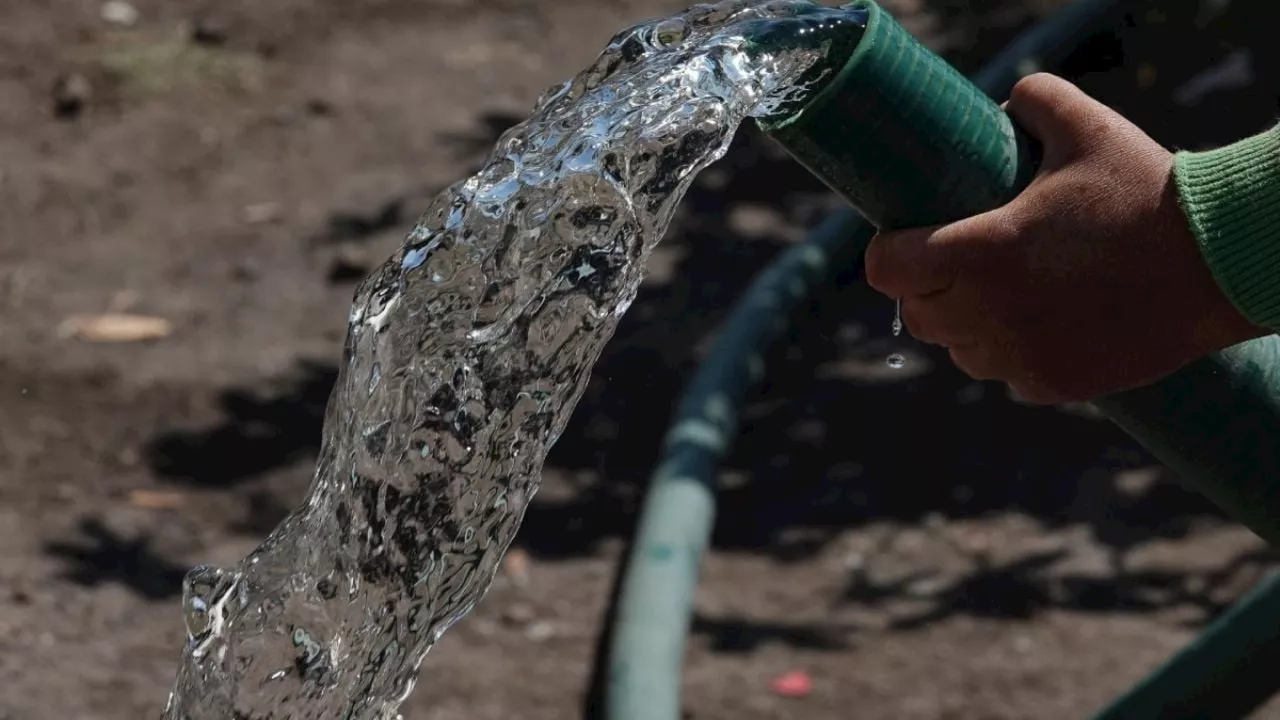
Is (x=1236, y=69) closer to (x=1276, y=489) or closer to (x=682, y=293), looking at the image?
(x=682, y=293)

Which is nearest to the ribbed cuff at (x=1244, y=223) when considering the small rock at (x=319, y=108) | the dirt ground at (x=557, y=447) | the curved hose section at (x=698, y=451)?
the curved hose section at (x=698, y=451)

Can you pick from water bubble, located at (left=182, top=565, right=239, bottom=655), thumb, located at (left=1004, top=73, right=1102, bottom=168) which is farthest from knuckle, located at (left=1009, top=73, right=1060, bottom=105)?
water bubble, located at (left=182, top=565, right=239, bottom=655)

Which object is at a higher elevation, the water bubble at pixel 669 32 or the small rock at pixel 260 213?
the water bubble at pixel 669 32

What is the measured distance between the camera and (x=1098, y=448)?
3.93 metres

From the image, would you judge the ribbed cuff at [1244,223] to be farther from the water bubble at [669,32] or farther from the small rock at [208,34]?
the small rock at [208,34]

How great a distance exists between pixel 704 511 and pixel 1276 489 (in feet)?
5.44

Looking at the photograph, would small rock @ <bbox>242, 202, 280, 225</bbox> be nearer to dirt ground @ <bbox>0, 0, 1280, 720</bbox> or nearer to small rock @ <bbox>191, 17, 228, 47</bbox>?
dirt ground @ <bbox>0, 0, 1280, 720</bbox>

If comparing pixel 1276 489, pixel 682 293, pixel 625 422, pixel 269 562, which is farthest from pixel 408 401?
pixel 682 293

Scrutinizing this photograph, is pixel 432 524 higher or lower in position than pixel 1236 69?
higher

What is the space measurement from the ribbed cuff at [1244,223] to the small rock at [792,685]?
1872mm

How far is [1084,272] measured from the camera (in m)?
1.53

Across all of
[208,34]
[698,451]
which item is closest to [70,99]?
[208,34]

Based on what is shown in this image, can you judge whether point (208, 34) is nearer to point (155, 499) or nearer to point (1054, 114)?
point (155, 499)

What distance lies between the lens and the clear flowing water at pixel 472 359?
5.44ft
